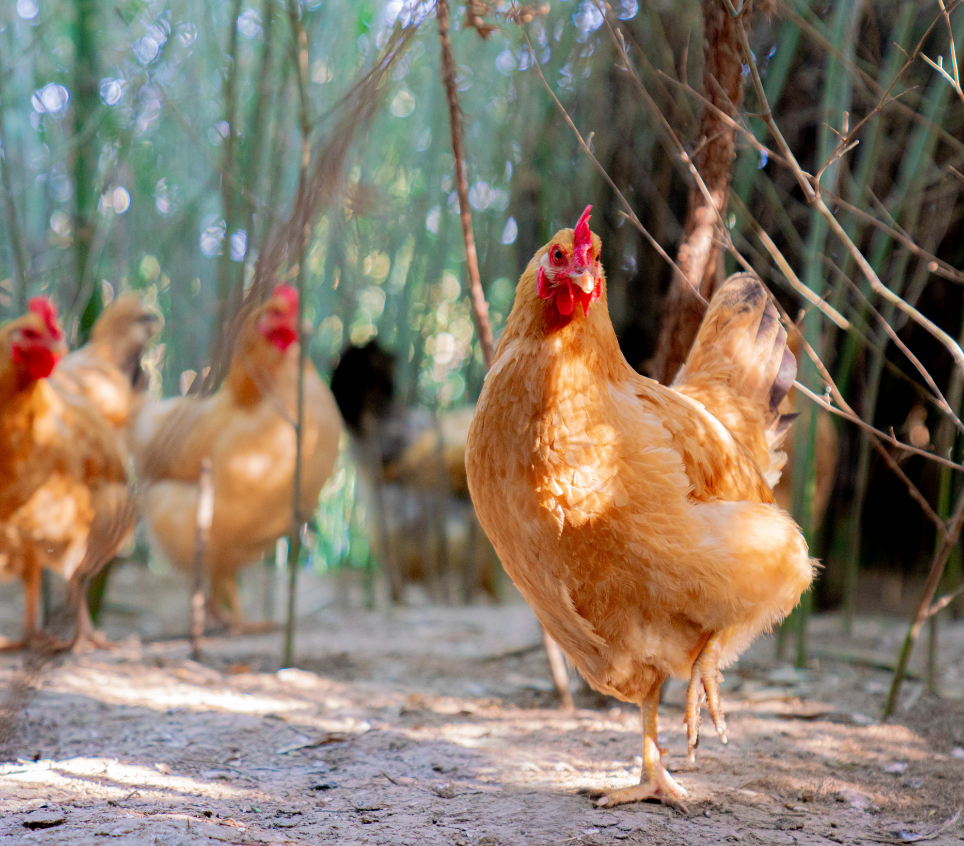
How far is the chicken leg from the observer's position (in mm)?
2010

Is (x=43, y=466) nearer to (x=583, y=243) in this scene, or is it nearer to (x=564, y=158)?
(x=583, y=243)

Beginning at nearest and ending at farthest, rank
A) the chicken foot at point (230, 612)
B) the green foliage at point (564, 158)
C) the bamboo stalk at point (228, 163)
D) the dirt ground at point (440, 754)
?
the bamboo stalk at point (228, 163) < the dirt ground at point (440, 754) < the green foliage at point (564, 158) < the chicken foot at point (230, 612)

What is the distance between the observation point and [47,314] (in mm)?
3680

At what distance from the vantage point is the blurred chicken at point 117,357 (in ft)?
16.0

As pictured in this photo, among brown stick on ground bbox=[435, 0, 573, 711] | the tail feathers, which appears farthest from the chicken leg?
the tail feathers

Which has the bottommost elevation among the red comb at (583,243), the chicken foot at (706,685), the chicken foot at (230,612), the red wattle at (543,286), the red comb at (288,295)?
the chicken foot at (230,612)

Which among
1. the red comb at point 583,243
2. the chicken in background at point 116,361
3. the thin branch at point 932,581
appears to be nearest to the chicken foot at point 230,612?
the chicken in background at point 116,361

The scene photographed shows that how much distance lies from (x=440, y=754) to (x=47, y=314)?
2801 mm

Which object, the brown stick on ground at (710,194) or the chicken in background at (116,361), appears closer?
the brown stick on ground at (710,194)

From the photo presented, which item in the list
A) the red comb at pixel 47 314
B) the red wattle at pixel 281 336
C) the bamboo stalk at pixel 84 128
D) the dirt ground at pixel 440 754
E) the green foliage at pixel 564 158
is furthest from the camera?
the red wattle at pixel 281 336

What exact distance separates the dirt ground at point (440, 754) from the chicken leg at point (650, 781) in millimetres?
38

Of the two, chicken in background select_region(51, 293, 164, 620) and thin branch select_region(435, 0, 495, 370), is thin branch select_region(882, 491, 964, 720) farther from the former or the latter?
chicken in background select_region(51, 293, 164, 620)

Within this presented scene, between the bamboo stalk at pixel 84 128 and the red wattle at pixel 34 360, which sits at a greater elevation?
the bamboo stalk at pixel 84 128

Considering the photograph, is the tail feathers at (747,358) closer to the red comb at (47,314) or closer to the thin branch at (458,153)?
the thin branch at (458,153)
